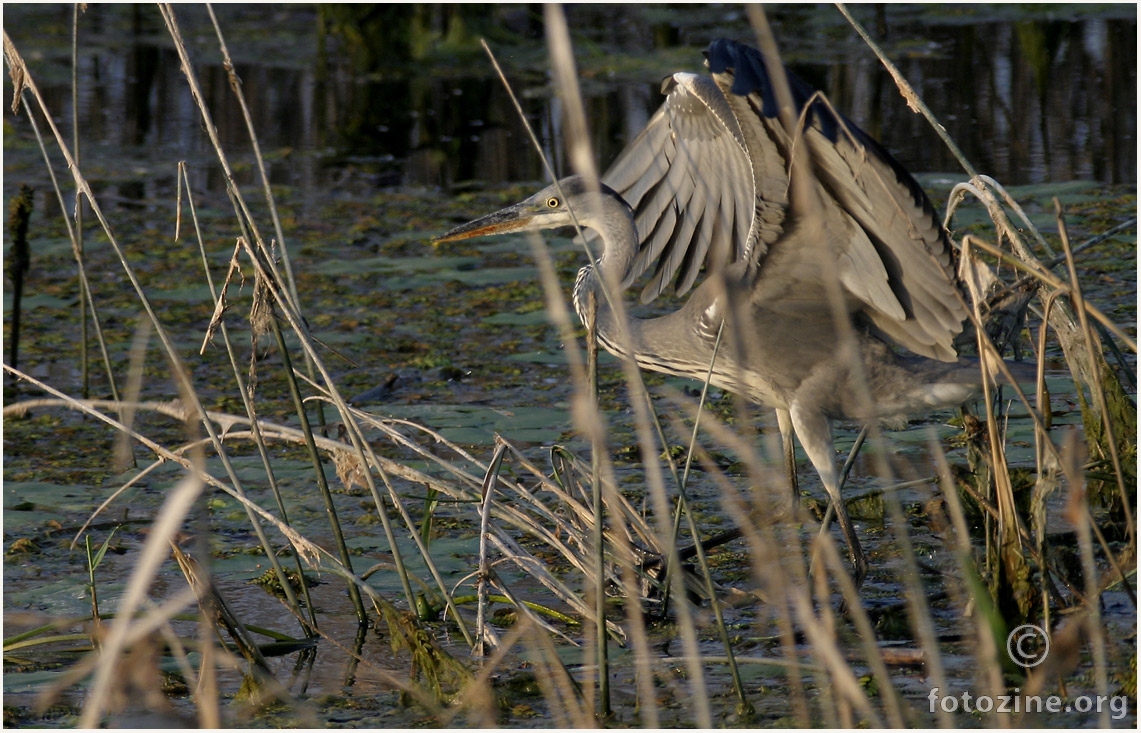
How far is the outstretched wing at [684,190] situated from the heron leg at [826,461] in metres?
0.62

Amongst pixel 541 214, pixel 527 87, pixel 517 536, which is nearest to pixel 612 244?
pixel 541 214

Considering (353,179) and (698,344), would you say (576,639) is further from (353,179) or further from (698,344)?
(353,179)

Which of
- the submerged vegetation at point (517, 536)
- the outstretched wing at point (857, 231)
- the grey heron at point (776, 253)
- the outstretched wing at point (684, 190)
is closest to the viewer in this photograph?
the submerged vegetation at point (517, 536)

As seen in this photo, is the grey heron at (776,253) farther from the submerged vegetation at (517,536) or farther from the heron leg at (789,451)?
the submerged vegetation at (517,536)

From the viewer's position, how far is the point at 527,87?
10773mm

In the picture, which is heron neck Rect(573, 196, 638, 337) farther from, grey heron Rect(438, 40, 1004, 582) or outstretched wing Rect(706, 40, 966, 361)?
outstretched wing Rect(706, 40, 966, 361)

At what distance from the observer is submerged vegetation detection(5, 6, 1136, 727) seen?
2551mm

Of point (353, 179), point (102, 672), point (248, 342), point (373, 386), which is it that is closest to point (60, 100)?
point (353, 179)

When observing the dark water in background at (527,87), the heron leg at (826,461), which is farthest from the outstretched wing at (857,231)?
the dark water in background at (527,87)

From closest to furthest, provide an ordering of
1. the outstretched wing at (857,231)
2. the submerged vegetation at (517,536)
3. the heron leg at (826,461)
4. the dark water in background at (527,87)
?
the submerged vegetation at (517,536) < the outstretched wing at (857,231) < the heron leg at (826,461) < the dark water in background at (527,87)

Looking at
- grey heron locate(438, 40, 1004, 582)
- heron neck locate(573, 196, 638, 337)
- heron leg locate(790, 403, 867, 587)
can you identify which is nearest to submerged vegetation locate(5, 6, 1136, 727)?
heron leg locate(790, 403, 867, 587)

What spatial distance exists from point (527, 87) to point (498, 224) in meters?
6.80

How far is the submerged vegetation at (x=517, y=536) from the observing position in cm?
255

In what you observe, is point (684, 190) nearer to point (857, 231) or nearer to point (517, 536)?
point (857, 231)
